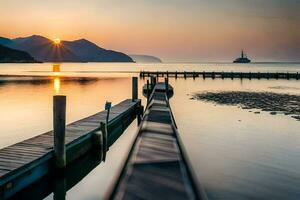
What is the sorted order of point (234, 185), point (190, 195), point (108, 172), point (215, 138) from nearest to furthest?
point (190, 195) < point (234, 185) < point (108, 172) < point (215, 138)

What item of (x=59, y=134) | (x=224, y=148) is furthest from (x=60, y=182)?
(x=224, y=148)

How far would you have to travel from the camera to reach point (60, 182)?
11344 millimetres

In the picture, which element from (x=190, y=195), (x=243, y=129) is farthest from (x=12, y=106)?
(x=190, y=195)

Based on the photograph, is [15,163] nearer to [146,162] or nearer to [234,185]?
[146,162]

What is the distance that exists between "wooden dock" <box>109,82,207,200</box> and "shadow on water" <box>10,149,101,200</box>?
3240 mm

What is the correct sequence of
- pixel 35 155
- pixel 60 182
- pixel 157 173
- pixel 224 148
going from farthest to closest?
1. pixel 224 148
2. pixel 60 182
3. pixel 35 155
4. pixel 157 173

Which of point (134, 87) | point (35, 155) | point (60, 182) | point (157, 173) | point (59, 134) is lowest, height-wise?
point (60, 182)

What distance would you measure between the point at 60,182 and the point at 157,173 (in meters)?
5.31

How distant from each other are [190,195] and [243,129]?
17.6 metres

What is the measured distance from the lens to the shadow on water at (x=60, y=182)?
10.1 metres

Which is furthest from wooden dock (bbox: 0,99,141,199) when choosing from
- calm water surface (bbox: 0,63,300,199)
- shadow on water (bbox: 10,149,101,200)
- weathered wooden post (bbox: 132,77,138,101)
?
weathered wooden post (bbox: 132,77,138,101)

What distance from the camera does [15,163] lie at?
30.7 feet

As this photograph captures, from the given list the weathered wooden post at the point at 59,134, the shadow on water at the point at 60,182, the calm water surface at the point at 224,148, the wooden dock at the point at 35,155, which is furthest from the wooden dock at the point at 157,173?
the shadow on water at the point at 60,182

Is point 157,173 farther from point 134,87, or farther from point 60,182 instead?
point 134,87
